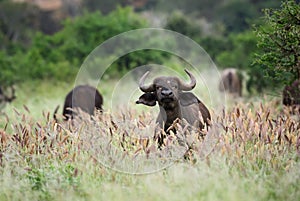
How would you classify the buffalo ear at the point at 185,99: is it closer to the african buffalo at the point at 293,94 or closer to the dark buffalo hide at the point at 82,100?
the african buffalo at the point at 293,94

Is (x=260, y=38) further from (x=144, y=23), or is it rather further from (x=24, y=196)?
(x=144, y=23)

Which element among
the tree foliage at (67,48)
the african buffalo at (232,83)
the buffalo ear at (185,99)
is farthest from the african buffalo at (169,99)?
the tree foliage at (67,48)

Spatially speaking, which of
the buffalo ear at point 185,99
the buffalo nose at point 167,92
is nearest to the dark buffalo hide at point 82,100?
the buffalo ear at point 185,99

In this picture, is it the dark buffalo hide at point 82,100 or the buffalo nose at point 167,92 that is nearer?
the buffalo nose at point 167,92

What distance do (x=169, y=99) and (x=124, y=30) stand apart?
58.5ft

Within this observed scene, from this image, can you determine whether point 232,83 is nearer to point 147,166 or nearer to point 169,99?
point 169,99

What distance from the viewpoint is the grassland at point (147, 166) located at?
253 inches

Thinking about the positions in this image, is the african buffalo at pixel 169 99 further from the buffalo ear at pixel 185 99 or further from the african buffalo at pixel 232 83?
the african buffalo at pixel 232 83

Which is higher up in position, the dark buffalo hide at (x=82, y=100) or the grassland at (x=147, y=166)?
the dark buffalo hide at (x=82, y=100)

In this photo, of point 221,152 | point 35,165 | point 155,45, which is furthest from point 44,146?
point 155,45

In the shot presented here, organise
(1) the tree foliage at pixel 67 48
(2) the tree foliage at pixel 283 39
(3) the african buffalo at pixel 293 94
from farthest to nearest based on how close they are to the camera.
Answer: (1) the tree foliage at pixel 67 48 → (3) the african buffalo at pixel 293 94 → (2) the tree foliage at pixel 283 39

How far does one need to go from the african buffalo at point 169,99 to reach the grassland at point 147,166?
0.28m

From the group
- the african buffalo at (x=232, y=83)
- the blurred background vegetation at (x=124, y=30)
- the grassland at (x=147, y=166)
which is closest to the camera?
the grassland at (x=147, y=166)

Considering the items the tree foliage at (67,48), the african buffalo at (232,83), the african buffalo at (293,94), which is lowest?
the african buffalo at (293,94)
